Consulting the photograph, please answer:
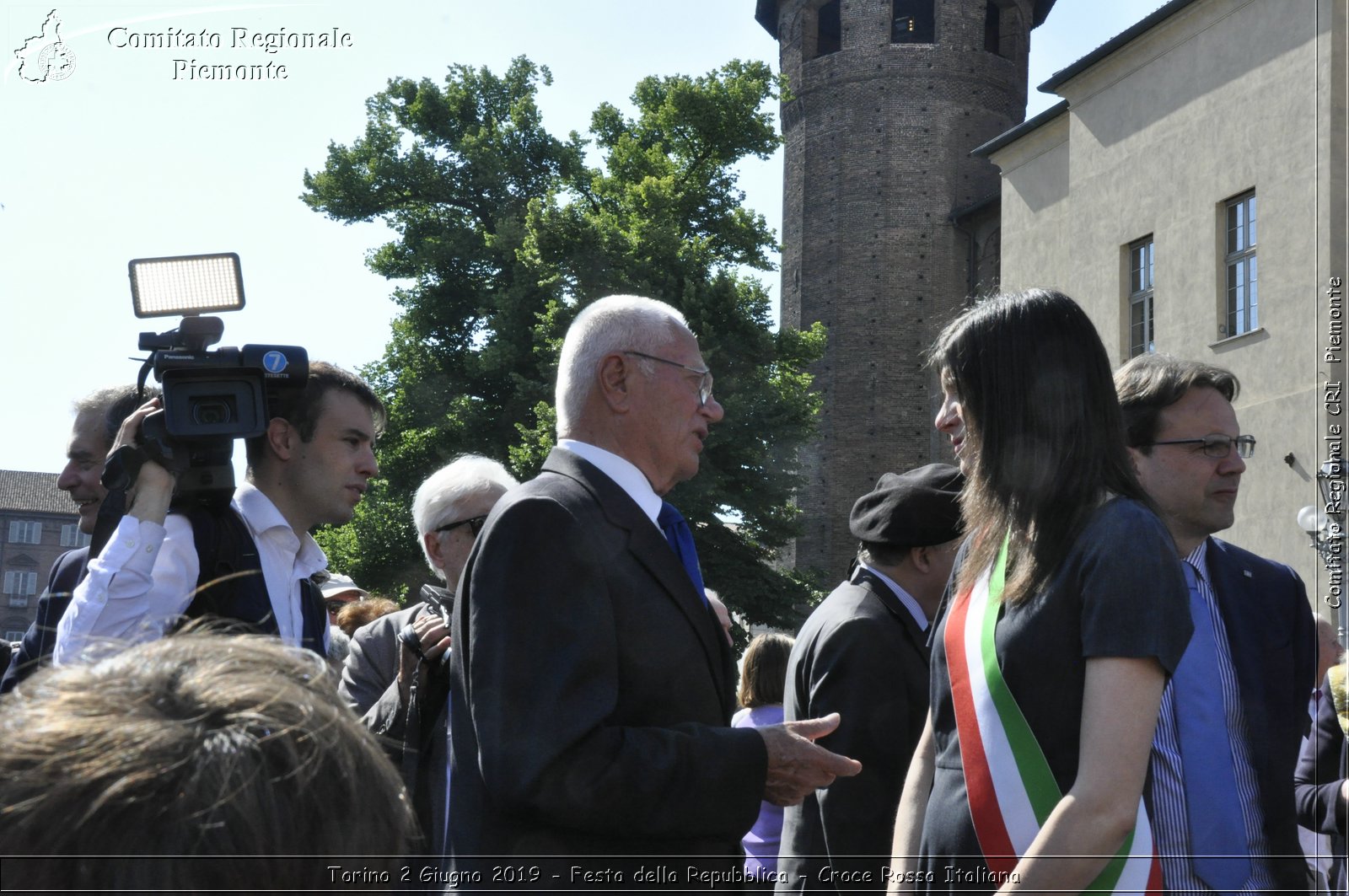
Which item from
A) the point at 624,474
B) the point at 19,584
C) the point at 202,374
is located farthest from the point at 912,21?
the point at 19,584

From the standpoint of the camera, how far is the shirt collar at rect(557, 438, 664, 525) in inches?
95.2

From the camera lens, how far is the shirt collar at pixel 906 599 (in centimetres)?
355

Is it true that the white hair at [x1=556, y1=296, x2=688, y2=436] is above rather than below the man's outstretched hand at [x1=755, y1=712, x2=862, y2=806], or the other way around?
above

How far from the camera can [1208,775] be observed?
8.27 ft

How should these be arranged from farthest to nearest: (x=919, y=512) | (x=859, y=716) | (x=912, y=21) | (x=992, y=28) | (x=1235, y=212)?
(x=992, y=28), (x=912, y=21), (x=1235, y=212), (x=919, y=512), (x=859, y=716)

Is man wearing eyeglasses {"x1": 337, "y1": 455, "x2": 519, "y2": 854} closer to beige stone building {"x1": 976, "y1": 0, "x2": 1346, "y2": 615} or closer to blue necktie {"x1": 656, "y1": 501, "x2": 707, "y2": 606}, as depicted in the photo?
blue necktie {"x1": 656, "y1": 501, "x2": 707, "y2": 606}

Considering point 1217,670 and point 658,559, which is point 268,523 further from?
point 1217,670

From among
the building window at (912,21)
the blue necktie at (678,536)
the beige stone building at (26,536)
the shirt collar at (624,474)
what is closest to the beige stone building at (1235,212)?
the blue necktie at (678,536)

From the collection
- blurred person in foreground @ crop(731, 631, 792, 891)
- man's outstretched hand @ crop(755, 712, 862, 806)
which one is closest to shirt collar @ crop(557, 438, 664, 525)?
man's outstretched hand @ crop(755, 712, 862, 806)

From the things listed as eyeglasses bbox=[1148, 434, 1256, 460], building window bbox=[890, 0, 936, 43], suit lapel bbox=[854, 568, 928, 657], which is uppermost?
building window bbox=[890, 0, 936, 43]

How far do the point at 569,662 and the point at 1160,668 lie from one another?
0.87m

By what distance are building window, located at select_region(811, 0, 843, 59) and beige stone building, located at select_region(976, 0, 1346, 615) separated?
1789 centimetres

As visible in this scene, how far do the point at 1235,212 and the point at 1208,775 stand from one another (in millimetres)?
16793

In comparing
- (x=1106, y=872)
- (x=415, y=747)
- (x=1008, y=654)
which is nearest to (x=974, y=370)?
(x=1008, y=654)
